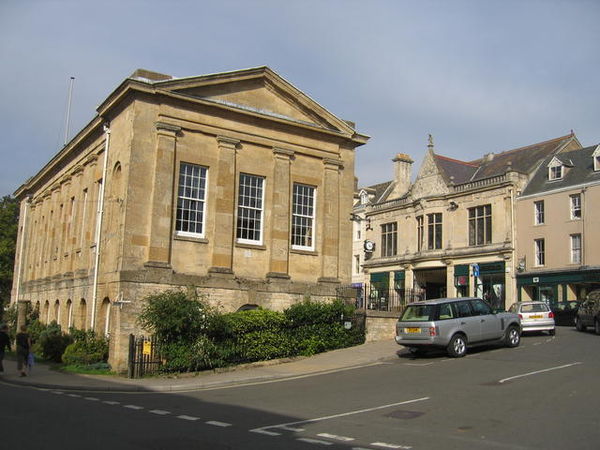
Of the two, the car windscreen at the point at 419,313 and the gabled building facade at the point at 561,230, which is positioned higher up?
the gabled building facade at the point at 561,230

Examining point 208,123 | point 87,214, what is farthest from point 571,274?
point 87,214

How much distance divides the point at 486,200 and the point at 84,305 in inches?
1187

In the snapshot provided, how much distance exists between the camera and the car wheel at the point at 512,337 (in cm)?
2136

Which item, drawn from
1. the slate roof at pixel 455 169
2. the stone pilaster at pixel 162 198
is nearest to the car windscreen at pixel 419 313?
the stone pilaster at pixel 162 198

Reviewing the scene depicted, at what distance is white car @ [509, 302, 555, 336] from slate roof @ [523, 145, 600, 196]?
17.3 meters

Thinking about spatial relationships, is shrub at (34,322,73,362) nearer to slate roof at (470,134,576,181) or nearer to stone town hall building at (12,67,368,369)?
stone town hall building at (12,67,368,369)

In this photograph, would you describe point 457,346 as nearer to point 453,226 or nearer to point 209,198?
point 209,198

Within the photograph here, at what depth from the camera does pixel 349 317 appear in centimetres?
2453

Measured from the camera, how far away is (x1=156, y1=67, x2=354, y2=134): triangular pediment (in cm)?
2405

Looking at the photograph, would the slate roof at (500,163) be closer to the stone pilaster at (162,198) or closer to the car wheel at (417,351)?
the car wheel at (417,351)

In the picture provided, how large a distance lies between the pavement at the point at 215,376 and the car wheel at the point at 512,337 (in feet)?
12.6

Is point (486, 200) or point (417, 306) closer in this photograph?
point (417, 306)

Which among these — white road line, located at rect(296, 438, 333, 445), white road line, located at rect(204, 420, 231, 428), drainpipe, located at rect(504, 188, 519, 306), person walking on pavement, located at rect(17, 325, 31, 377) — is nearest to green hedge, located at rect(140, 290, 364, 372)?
person walking on pavement, located at rect(17, 325, 31, 377)

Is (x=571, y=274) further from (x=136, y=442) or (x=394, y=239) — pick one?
→ (x=136, y=442)
